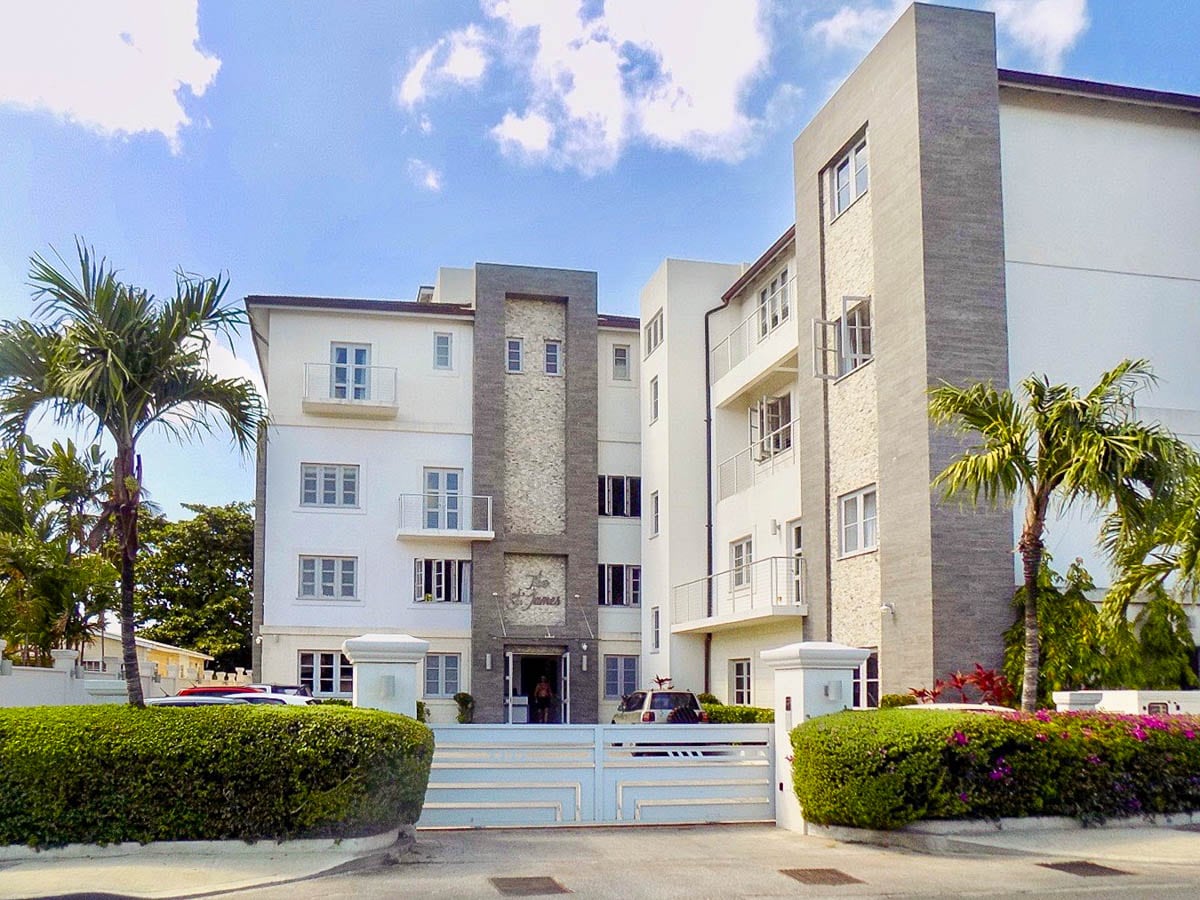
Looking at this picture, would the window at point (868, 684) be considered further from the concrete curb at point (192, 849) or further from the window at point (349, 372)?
the window at point (349, 372)

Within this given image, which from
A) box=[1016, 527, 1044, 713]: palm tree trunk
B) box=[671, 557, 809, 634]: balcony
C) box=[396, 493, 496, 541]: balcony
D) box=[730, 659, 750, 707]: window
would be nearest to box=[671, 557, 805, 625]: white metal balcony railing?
box=[671, 557, 809, 634]: balcony

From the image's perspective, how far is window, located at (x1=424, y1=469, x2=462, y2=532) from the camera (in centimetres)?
3478

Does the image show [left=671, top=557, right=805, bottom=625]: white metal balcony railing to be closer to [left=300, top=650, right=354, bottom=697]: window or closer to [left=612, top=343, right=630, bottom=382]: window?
[left=612, top=343, right=630, bottom=382]: window

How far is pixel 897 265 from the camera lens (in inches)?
856

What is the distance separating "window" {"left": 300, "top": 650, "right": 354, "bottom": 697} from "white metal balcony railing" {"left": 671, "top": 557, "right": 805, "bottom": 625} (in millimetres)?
8568

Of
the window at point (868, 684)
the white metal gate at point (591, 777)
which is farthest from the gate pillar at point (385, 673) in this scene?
the window at point (868, 684)

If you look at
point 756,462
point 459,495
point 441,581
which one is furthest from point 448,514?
point 756,462

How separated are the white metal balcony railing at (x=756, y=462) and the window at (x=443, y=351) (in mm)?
8283

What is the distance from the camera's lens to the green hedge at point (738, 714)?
25.0 meters

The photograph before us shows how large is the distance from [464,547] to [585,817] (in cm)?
2082

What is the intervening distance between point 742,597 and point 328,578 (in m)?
11.2

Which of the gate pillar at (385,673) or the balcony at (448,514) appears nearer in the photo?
the gate pillar at (385,673)

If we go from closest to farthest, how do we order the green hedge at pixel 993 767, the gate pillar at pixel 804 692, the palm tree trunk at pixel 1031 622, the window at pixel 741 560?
the green hedge at pixel 993 767, the palm tree trunk at pixel 1031 622, the gate pillar at pixel 804 692, the window at pixel 741 560

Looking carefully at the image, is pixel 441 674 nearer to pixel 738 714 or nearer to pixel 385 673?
pixel 738 714
